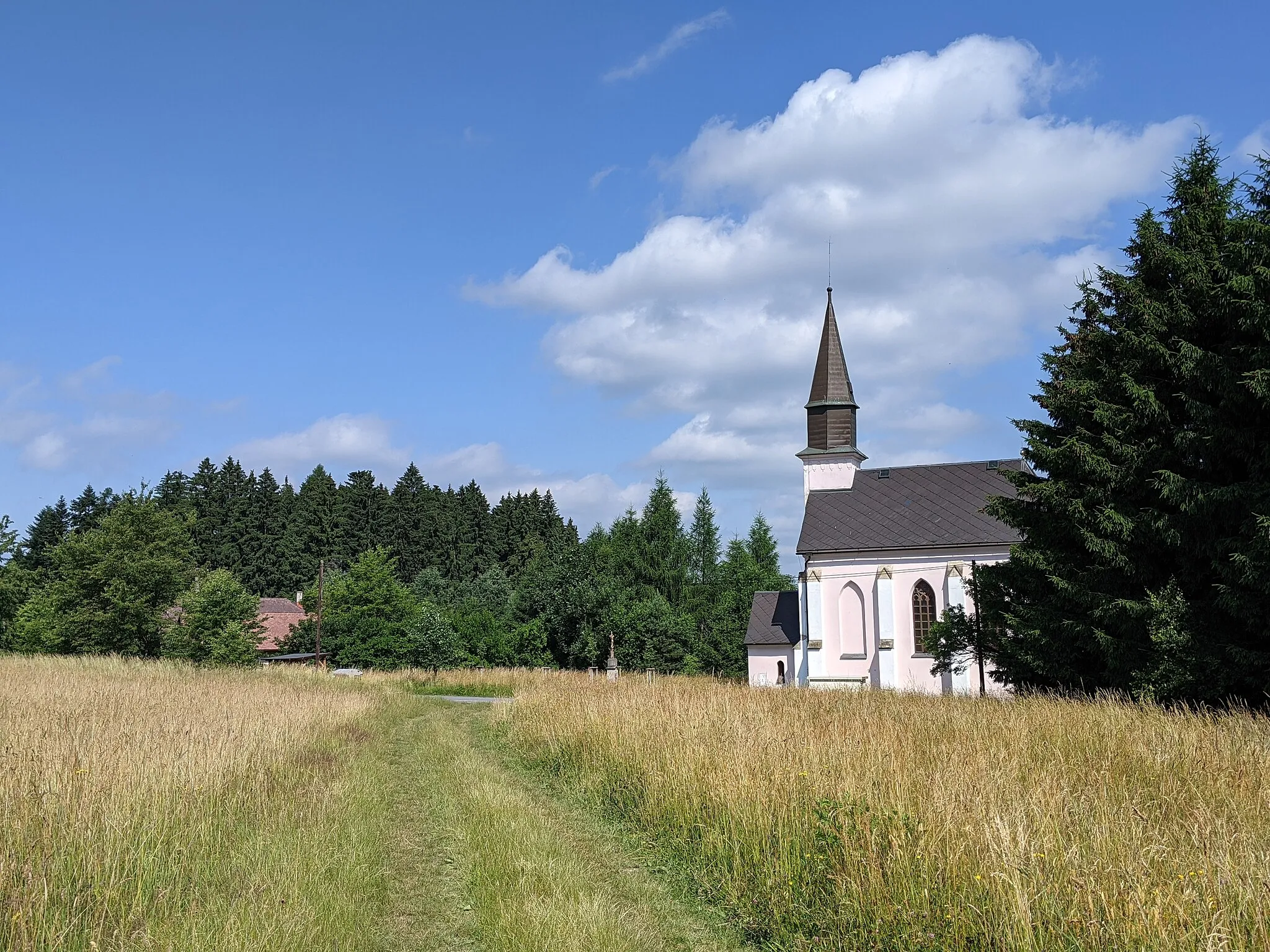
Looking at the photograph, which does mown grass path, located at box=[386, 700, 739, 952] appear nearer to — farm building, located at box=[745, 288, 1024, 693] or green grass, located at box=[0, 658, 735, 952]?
green grass, located at box=[0, 658, 735, 952]

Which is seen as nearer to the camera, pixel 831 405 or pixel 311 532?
pixel 831 405

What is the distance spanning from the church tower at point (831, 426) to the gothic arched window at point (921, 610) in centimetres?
777

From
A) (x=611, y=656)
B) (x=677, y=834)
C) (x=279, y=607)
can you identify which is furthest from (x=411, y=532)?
(x=677, y=834)

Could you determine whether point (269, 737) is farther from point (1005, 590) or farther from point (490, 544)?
A: point (490, 544)

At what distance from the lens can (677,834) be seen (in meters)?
7.70

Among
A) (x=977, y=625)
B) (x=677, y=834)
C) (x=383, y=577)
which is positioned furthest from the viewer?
(x=383, y=577)

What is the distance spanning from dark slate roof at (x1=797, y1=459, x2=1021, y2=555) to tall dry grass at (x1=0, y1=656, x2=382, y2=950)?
123 ft

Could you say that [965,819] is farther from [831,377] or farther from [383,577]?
[383,577]

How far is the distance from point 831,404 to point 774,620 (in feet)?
42.4

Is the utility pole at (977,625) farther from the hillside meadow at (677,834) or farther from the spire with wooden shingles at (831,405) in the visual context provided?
the spire with wooden shingles at (831,405)

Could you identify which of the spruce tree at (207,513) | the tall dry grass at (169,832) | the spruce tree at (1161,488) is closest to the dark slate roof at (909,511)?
the spruce tree at (1161,488)

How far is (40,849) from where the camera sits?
5.18 meters

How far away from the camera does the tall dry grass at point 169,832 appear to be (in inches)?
188

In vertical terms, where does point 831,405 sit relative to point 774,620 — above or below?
above
